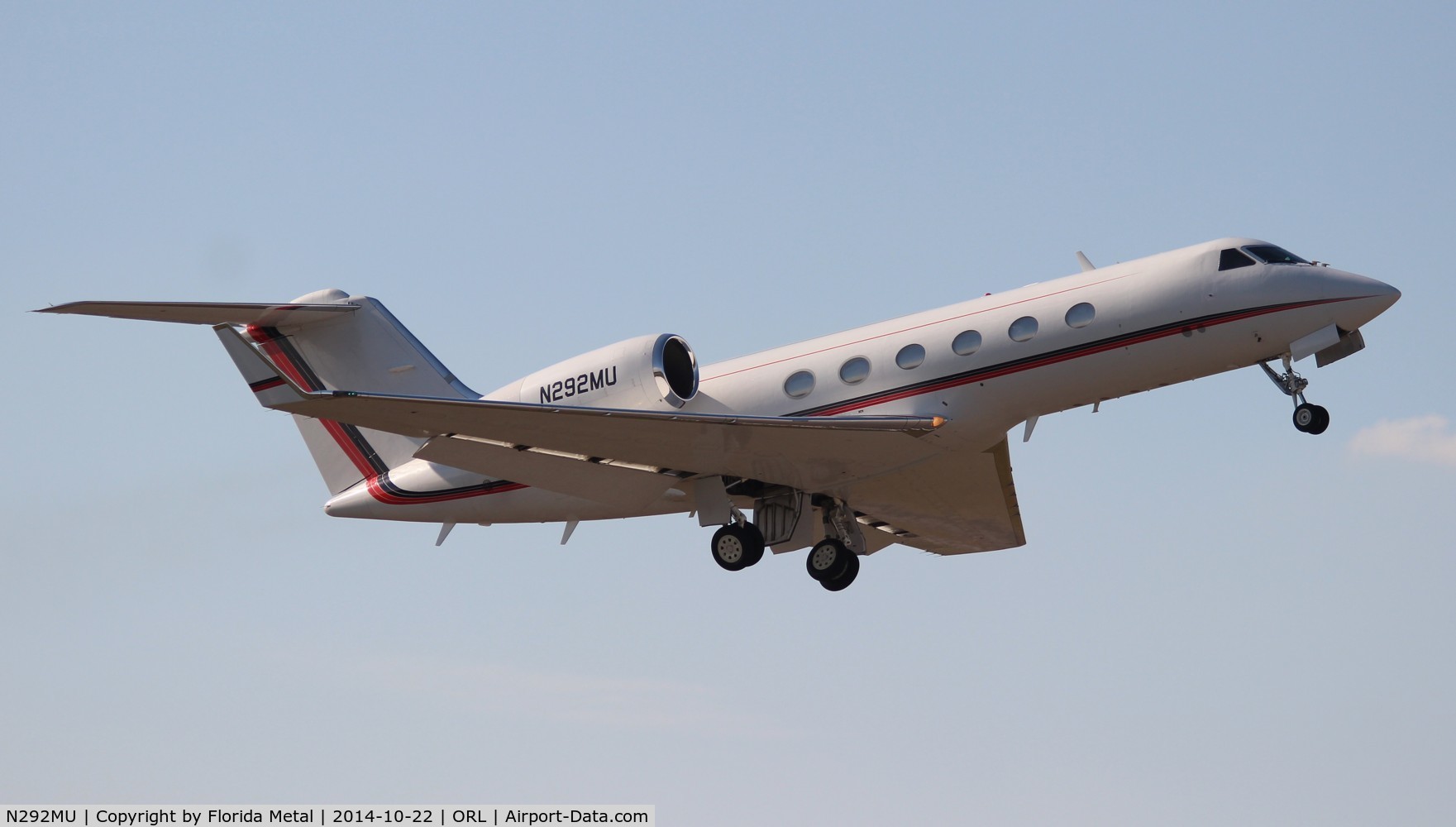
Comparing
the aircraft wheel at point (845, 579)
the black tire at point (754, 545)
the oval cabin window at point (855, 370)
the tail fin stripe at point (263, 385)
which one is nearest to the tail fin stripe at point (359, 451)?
the tail fin stripe at point (263, 385)

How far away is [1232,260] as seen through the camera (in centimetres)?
1781

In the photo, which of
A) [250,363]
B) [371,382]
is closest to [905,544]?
[371,382]

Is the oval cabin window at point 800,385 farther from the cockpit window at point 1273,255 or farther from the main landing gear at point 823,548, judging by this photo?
the cockpit window at point 1273,255

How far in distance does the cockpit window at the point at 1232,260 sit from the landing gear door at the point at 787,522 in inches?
236

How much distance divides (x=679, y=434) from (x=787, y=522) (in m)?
Result: 2.56

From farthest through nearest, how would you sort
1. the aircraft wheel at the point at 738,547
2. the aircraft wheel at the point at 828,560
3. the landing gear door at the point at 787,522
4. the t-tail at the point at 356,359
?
the t-tail at the point at 356,359 < the aircraft wheel at the point at 828,560 < the landing gear door at the point at 787,522 < the aircraft wheel at the point at 738,547

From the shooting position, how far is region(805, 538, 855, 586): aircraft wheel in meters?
20.3

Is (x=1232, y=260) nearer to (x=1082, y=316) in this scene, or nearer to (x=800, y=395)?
(x=1082, y=316)

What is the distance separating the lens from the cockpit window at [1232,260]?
1777 centimetres

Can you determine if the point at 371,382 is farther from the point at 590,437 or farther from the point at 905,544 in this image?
the point at 905,544

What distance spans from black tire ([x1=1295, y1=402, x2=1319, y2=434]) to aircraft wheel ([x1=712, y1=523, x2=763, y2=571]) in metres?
6.66

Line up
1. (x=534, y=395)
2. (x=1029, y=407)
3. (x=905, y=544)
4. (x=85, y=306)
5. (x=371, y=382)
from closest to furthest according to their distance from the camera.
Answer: (x=85, y=306), (x=1029, y=407), (x=534, y=395), (x=371, y=382), (x=905, y=544)

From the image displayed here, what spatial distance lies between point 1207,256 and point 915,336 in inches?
139

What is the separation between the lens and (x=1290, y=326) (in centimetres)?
1756
